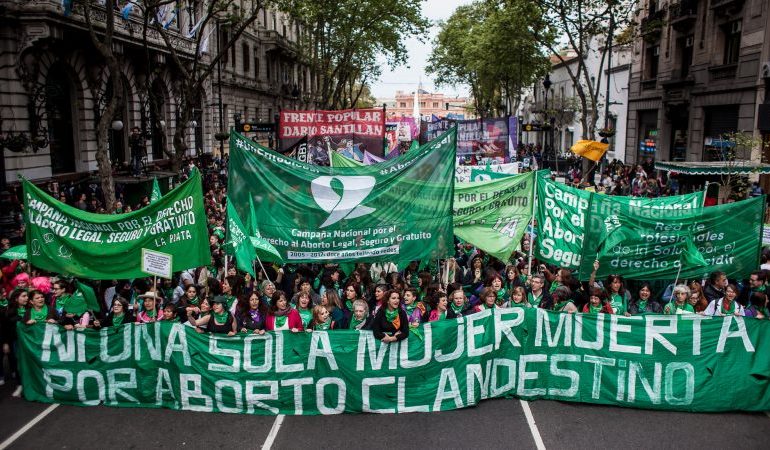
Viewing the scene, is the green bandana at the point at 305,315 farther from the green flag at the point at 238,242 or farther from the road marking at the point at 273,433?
the road marking at the point at 273,433

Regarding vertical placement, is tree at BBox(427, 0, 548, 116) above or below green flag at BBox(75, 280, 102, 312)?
above

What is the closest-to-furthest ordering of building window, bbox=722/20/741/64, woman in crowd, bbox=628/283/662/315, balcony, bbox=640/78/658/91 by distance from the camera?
woman in crowd, bbox=628/283/662/315 < building window, bbox=722/20/741/64 < balcony, bbox=640/78/658/91

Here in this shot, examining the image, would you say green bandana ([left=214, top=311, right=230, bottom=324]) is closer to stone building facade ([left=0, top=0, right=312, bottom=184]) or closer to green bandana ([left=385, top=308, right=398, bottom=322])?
green bandana ([left=385, top=308, right=398, bottom=322])

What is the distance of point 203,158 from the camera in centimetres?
2866

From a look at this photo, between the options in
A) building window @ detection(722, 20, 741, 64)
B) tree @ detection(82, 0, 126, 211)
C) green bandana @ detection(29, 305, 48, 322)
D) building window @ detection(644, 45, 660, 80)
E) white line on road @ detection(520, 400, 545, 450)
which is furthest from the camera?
building window @ detection(644, 45, 660, 80)

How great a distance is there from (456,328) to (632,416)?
2.41 metres

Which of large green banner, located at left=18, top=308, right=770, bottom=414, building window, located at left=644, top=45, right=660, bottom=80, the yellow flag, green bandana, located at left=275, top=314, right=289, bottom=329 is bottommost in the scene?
large green banner, located at left=18, top=308, right=770, bottom=414

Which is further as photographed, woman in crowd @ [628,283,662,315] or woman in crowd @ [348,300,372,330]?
woman in crowd @ [628,283,662,315]

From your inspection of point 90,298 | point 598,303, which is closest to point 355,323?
point 598,303

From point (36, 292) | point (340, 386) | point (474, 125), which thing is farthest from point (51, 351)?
point (474, 125)

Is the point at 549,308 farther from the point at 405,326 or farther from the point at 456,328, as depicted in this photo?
the point at 405,326

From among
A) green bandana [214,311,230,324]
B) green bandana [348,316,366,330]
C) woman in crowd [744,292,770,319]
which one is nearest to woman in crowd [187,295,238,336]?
green bandana [214,311,230,324]

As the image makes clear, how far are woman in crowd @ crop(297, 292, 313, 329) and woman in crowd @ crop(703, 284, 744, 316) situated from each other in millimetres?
5570

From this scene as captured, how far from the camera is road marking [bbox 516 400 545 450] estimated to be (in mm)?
7303
